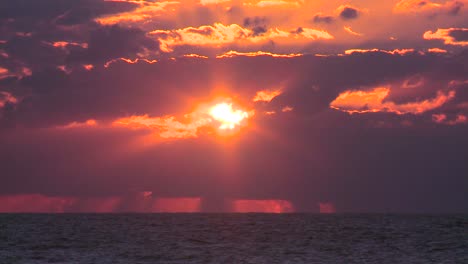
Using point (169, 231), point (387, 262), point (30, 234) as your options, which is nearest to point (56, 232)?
point (30, 234)

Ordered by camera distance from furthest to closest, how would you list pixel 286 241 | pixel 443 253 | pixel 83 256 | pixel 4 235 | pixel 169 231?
pixel 169 231
pixel 4 235
pixel 286 241
pixel 443 253
pixel 83 256

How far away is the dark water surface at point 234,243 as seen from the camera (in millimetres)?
57781

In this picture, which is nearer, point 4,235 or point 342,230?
point 4,235

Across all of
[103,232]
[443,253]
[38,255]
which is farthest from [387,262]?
[103,232]

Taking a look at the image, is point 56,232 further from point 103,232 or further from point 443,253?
point 443,253

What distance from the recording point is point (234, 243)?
69250mm

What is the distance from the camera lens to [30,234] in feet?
263

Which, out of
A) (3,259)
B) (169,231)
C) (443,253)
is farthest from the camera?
(169,231)

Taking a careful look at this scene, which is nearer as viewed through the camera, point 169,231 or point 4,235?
point 4,235

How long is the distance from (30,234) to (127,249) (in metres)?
19.5

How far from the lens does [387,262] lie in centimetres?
5572

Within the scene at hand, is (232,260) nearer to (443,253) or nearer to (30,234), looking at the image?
(443,253)

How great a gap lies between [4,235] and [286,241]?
2689cm

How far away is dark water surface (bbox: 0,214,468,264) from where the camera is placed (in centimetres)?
5778
